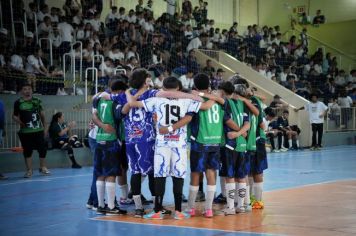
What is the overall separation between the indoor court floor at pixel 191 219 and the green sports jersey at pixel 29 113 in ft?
3.67

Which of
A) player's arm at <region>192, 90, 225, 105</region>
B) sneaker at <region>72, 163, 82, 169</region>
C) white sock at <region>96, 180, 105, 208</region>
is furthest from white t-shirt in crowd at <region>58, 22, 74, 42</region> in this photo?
player's arm at <region>192, 90, 225, 105</region>

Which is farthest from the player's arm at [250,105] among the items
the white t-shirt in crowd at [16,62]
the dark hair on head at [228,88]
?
the white t-shirt in crowd at [16,62]

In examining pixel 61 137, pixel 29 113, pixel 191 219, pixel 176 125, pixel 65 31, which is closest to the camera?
pixel 176 125

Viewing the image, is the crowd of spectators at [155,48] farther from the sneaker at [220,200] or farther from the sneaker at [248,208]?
the sneaker at [248,208]

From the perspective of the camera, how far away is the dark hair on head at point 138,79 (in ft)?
26.2

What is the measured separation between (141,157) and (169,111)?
2.49 feet

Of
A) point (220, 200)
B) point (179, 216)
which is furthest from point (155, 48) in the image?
point (179, 216)

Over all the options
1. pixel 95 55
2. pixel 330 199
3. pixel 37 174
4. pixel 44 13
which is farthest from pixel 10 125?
pixel 330 199

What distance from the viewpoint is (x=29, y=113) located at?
41.8ft

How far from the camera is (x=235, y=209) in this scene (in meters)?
8.31

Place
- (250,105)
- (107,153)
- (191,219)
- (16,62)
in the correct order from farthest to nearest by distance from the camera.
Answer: (16,62) → (250,105) → (107,153) → (191,219)

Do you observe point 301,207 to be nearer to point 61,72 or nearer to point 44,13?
point 61,72

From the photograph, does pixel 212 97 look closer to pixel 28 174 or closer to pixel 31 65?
pixel 28 174

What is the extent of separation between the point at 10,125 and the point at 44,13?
639cm
